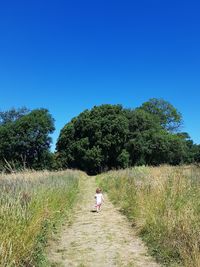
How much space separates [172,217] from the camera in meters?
10.2

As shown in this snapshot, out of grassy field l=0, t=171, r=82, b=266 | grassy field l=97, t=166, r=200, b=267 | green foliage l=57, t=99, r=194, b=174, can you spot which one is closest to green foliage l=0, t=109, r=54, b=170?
green foliage l=57, t=99, r=194, b=174

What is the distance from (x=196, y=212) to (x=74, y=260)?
9.94 feet

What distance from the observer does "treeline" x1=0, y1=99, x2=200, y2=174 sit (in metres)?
57.7

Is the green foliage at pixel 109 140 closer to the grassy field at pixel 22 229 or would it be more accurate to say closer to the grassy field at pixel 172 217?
the grassy field at pixel 172 217

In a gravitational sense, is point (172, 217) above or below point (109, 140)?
below

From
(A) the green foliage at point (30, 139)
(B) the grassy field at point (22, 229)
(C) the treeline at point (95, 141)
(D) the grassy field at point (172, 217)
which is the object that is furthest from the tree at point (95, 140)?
(B) the grassy field at point (22, 229)

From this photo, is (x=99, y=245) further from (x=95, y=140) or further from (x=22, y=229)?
(x=95, y=140)

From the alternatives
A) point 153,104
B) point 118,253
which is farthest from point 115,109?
point 118,253

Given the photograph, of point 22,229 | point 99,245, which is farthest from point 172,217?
point 22,229

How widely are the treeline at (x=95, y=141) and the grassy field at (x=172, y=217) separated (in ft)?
137

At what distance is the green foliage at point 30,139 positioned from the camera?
6812cm

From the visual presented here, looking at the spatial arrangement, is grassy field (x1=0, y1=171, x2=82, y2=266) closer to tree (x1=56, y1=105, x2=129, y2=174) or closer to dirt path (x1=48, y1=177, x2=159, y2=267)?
dirt path (x1=48, y1=177, x2=159, y2=267)

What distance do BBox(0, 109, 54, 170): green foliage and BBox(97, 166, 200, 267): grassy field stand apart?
2126 inches

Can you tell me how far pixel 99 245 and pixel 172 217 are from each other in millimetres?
1785
